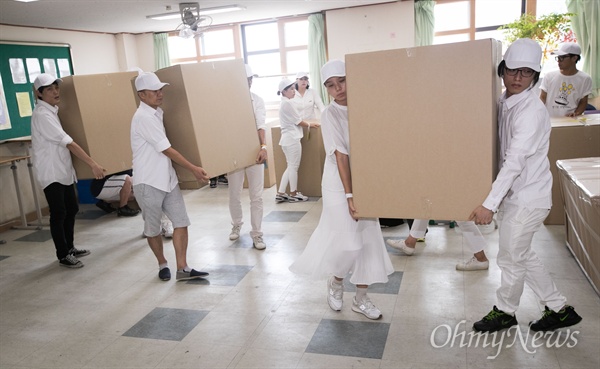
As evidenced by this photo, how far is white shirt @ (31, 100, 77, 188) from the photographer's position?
3.78 m

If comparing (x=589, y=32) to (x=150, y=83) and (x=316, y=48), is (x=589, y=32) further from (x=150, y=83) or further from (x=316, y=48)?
(x=150, y=83)

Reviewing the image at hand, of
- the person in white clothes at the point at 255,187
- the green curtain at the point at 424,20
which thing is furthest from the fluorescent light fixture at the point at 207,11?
the person in white clothes at the point at 255,187

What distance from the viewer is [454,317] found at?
2.73 metres

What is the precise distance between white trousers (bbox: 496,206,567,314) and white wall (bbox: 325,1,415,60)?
19.7ft

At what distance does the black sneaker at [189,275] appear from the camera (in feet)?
11.7

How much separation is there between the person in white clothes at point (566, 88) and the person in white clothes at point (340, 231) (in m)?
2.81

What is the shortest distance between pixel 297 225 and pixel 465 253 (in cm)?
173

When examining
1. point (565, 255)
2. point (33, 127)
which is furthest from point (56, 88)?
point (565, 255)

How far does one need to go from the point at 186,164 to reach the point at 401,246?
180 centimetres

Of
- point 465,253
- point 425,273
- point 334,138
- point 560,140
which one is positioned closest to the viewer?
point 334,138

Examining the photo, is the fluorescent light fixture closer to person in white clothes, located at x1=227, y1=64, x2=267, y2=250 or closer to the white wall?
the white wall

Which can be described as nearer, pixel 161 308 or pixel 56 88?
pixel 161 308

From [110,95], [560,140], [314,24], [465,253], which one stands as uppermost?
[314,24]

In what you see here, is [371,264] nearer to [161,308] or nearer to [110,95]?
[161,308]
